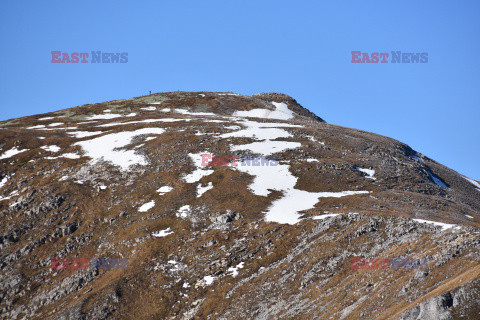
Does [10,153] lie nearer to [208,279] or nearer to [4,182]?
[4,182]

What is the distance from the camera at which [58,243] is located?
209 ft

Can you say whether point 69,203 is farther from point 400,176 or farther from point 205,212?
A: point 400,176

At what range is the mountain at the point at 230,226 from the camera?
127 ft

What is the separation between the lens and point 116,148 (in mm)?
88625

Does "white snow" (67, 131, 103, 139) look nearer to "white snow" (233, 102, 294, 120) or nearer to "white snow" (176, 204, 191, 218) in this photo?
"white snow" (233, 102, 294, 120)

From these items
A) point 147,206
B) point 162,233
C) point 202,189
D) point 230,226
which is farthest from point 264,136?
point 162,233

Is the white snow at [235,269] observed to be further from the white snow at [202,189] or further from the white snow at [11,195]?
the white snow at [11,195]

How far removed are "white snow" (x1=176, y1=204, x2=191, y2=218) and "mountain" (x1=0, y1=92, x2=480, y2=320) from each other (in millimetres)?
261

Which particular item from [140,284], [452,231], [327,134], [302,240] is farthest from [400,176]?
[140,284]

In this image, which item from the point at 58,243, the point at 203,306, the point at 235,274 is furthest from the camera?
the point at 58,243

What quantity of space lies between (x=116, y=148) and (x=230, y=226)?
130ft

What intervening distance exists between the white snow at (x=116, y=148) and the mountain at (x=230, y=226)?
0.43m

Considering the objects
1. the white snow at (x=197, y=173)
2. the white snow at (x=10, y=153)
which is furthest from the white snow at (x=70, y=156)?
the white snow at (x=197, y=173)

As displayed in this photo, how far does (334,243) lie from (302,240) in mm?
4918
